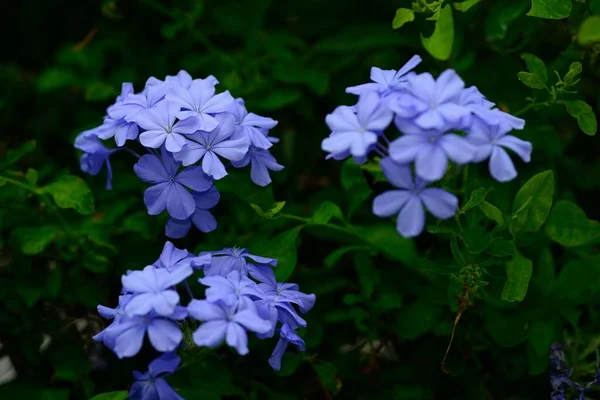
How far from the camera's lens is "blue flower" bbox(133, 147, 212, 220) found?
3.66 feet

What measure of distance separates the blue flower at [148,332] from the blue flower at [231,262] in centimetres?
13

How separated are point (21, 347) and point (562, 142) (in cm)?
117

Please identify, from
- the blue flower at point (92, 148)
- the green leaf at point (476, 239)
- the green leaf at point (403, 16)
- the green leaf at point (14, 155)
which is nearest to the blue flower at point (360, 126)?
the green leaf at point (476, 239)

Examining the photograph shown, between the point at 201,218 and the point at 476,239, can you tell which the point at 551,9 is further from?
the point at 201,218

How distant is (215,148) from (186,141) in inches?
1.8

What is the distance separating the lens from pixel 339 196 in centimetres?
151

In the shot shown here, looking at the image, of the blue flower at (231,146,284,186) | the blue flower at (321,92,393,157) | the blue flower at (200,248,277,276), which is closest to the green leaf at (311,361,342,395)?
the blue flower at (200,248,277,276)

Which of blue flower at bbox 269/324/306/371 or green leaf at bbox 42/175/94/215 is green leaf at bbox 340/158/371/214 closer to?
blue flower at bbox 269/324/306/371

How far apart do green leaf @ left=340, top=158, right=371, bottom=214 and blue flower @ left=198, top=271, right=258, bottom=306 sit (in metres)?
0.31

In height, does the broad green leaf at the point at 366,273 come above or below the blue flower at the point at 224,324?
below

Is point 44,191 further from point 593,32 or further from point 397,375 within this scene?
point 593,32

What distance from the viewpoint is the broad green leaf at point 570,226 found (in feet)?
4.14

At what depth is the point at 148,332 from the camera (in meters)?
0.96

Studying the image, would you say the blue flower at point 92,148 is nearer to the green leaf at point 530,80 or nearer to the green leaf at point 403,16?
the green leaf at point 403,16
